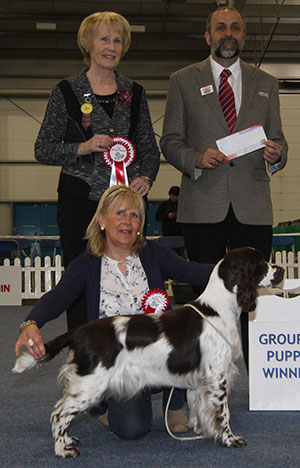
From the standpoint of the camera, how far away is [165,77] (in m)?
15.7

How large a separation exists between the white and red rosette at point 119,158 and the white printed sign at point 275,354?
910 millimetres

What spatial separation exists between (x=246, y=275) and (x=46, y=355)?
819 mm

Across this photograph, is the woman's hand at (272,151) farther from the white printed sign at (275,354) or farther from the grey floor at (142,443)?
the grey floor at (142,443)

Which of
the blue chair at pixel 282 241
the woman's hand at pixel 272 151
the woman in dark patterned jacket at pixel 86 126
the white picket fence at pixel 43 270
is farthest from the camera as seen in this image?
the blue chair at pixel 282 241

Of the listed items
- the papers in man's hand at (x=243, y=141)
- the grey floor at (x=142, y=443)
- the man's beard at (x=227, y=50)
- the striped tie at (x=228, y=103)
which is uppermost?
the man's beard at (x=227, y=50)

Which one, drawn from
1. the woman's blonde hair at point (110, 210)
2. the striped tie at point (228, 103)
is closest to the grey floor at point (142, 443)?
the woman's blonde hair at point (110, 210)

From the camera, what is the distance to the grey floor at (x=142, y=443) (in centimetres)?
217

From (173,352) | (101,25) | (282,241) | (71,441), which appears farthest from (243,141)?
(282,241)

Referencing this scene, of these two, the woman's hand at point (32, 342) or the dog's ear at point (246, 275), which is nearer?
the woman's hand at point (32, 342)

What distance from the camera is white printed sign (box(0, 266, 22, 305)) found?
24.9 ft

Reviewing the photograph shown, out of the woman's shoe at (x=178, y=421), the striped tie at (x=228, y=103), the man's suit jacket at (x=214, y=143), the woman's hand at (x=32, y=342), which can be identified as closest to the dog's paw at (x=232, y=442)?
the woman's shoe at (x=178, y=421)

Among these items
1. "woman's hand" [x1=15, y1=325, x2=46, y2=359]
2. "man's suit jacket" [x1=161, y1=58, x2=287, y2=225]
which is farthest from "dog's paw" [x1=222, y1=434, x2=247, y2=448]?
"man's suit jacket" [x1=161, y1=58, x2=287, y2=225]

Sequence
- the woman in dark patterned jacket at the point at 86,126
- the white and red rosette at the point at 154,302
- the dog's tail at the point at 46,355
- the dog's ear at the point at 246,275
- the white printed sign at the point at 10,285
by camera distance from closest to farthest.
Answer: the dog's tail at the point at 46,355
the dog's ear at the point at 246,275
the white and red rosette at the point at 154,302
the woman in dark patterned jacket at the point at 86,126
the white printed sign at the point at 10,285

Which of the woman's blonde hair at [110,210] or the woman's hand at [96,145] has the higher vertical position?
the woman's hand at [96,145]
